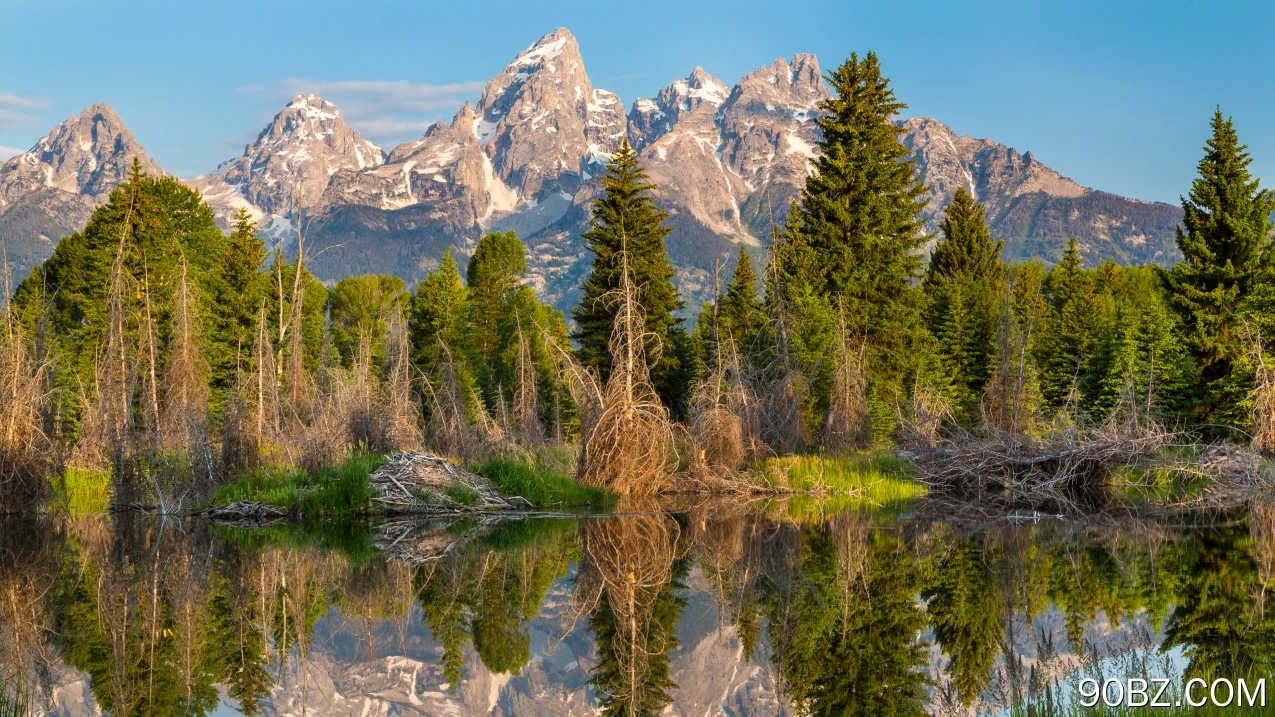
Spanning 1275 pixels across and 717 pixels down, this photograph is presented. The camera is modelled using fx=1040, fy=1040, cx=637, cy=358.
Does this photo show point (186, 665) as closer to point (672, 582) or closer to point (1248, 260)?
point (672, 582)

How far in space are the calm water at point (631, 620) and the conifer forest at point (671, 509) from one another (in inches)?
2.0

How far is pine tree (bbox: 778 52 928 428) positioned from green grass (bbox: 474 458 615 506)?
754 inches

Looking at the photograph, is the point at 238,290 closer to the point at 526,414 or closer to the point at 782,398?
the point at 526,414

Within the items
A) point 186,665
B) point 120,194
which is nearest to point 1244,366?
point 186,665

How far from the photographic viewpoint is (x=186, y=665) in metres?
8.16

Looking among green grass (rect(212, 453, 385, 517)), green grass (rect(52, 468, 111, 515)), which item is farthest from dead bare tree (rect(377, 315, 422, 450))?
green grass (rect(52, 468, 111, 515))

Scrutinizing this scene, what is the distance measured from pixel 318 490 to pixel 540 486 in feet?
13.1

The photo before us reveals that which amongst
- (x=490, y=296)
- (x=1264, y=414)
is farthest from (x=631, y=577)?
(x=490, y=296)

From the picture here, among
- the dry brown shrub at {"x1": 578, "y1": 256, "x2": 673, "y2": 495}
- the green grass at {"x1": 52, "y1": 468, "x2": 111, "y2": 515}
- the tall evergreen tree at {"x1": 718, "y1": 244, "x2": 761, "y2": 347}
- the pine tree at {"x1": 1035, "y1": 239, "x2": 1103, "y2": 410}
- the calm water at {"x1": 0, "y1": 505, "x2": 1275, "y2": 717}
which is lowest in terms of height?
the calm water at {"x1": 0, "y1": 505, "x2": 1275, "y2": 717}

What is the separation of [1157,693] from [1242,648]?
6.39 ft

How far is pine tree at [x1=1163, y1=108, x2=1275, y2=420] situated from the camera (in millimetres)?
38281

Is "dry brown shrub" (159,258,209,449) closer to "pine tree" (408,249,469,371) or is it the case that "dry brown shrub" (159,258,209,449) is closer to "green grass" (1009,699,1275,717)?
"green grass" (1009,699,1275,717)

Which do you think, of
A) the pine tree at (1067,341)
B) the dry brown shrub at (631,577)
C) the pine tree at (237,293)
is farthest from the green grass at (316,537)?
the pine tree at (1067,341)

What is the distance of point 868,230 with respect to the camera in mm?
40250
